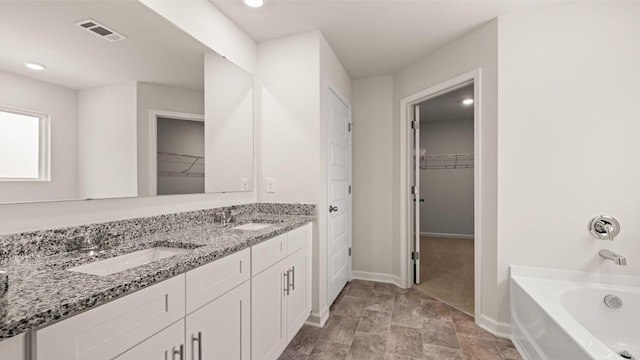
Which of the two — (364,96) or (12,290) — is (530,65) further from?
(12,290)

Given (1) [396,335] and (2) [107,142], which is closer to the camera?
(2) [107,142]

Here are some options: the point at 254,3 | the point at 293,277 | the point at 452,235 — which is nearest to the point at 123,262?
the point at 293,277

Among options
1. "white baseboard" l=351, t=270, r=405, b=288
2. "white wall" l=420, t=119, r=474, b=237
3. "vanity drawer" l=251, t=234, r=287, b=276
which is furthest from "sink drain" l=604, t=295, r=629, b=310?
"white wall" l=420, t=119, r=474, b=237

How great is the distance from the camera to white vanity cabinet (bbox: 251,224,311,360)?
148 centimetres

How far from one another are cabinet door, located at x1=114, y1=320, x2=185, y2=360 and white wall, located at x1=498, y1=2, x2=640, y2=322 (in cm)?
220

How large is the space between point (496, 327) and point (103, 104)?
2931mm

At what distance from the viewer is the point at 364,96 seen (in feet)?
11.0

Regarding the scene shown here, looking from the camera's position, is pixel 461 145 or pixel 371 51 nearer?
pixel 371 51

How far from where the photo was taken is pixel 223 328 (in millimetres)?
1212

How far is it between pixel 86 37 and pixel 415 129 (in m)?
2.82

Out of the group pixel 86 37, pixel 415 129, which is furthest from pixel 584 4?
pixel 86 37

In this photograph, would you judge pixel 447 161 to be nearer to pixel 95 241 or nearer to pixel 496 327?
pixel 496 327

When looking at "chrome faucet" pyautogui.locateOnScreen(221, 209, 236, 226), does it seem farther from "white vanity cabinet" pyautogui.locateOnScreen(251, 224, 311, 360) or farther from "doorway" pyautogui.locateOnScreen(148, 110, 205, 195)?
"white vanity cabinet" pyautogui.locateOnScreen(251, 224, 311, 360)

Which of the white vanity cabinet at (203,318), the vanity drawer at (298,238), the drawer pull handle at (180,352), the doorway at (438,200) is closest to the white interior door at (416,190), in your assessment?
the doorway at (438,200)
